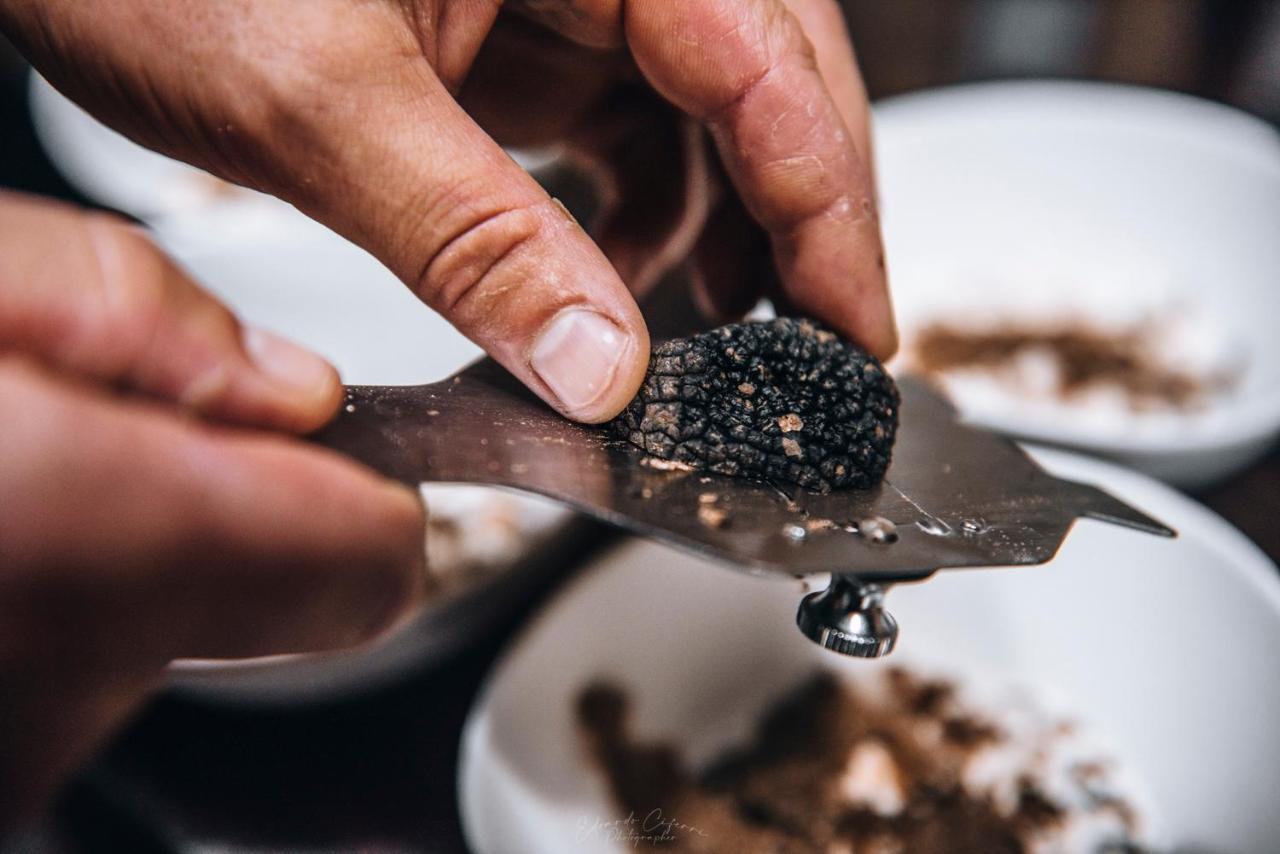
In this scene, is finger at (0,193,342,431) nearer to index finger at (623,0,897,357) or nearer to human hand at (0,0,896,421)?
human hand at (0,0,896,421)

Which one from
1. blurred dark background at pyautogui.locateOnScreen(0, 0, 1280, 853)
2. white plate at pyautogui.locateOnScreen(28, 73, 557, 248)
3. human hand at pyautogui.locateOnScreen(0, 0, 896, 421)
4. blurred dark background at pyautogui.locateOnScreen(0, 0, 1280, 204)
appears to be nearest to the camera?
human hand at pyautogui.locateOnScreen(0, 0, 896, 421)

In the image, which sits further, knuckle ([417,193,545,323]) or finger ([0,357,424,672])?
knuckle ([417,193,545,323])

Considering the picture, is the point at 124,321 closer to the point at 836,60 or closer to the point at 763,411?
the point at 763,411

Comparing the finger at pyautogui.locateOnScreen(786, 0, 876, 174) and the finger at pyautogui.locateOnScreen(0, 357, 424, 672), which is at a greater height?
the finger at pyautogui.locateOnScreen(786, 0, 876, 174)

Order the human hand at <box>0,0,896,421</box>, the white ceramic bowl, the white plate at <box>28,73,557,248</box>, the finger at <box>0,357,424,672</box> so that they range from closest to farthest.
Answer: the finger at <box>0,357,424,672</box> → the human hand at <box>0,0,896,421</box> → the white ceramic bowl → the white plate at <box>28,73,557,248</box>

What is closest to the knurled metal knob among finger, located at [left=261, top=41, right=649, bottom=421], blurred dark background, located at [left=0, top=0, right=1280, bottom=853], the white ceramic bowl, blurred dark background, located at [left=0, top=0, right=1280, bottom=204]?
finger, located at [left=261, top=41, right=649, bottom=421]

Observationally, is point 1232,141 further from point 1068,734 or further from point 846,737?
point 846,737

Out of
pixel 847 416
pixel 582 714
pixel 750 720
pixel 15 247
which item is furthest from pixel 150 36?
pixel 750 720
